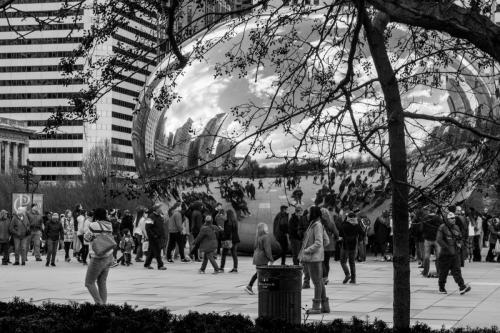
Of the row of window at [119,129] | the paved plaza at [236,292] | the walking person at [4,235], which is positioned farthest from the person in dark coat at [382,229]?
the row of window at [119,129]

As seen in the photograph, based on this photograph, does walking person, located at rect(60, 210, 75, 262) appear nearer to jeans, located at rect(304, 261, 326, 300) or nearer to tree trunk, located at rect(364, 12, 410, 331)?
jeans, located at rect(304, 261, 326, 300)

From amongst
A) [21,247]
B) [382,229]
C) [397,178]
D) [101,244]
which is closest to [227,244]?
[382,229]

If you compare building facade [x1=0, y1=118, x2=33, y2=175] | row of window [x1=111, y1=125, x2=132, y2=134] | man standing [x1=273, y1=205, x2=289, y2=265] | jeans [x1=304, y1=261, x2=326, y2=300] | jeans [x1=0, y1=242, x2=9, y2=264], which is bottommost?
jeans [x1=304, y1=261, x2=326, y2=300]

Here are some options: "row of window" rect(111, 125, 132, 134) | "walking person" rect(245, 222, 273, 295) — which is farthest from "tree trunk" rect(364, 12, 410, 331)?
"row of window" rect(111, 125, 132, 134)

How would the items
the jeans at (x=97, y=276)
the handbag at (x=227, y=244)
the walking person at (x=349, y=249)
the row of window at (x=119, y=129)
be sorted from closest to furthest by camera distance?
the jeans at (x=97, y=276) → the walking person at (x=349, y=249) → the handbag at (x=227, y=244) → the row of window at (x=119, y=129)

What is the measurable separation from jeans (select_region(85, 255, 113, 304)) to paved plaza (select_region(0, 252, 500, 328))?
1.17 m

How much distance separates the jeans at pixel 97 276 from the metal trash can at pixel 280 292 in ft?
8.70

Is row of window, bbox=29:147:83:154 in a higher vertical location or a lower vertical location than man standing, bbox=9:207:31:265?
higher

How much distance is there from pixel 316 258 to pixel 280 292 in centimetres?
259

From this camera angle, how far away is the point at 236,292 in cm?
1731

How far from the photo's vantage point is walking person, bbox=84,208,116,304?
43.8ft

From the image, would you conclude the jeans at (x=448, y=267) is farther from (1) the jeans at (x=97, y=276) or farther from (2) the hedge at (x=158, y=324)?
(2) the hedge at (x=158, y=324)

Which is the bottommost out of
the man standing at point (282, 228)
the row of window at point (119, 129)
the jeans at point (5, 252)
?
the jeans at point (5, 252)

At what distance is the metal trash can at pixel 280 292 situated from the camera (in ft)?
38.9
